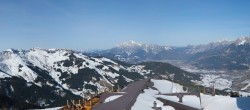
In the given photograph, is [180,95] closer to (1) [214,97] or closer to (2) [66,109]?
(1) [214,97]

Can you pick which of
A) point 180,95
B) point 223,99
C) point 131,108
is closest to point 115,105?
point 131,108

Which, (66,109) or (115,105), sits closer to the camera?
(115,105)

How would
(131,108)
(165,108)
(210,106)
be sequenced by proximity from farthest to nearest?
A: (210,106), (165,108), (131,108)

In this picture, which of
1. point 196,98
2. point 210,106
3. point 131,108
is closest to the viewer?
point 131,108

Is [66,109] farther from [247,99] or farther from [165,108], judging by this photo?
[247,99]

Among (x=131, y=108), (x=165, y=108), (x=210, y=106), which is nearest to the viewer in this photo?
(x=131, y=108)

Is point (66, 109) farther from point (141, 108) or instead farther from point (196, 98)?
point (196, 98)

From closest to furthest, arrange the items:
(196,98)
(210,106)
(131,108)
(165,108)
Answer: (131,108) < (165,108) < (210,106) < (196,98)

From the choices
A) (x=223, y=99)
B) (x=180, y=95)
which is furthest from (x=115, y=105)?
(x=223, y=99)

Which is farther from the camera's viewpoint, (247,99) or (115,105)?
(247,99)
